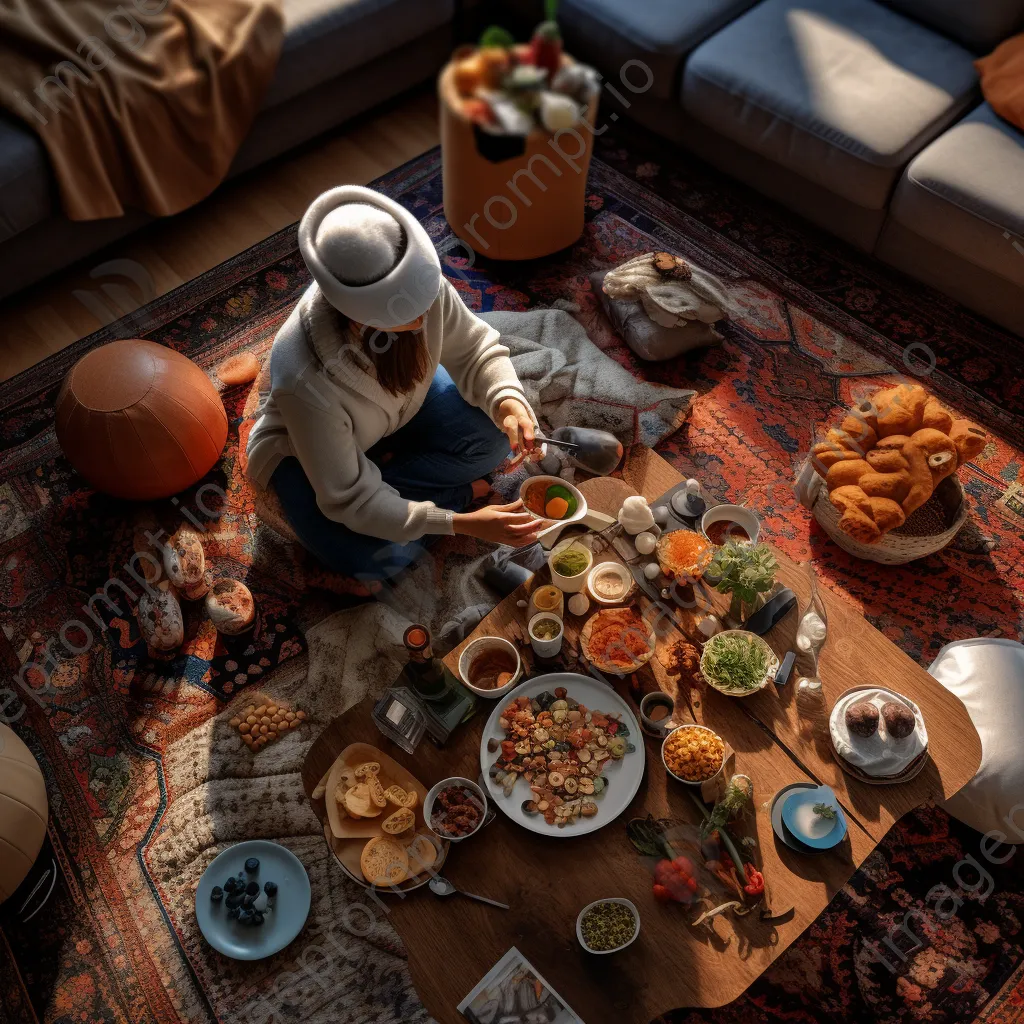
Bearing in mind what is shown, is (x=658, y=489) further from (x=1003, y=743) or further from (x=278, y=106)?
(x=278, y=106)

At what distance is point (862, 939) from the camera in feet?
6.45

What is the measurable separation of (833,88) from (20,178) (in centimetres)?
230

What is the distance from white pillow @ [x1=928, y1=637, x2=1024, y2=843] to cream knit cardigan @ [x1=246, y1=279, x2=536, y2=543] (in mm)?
1203

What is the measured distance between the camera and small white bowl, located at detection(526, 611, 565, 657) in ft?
5.92

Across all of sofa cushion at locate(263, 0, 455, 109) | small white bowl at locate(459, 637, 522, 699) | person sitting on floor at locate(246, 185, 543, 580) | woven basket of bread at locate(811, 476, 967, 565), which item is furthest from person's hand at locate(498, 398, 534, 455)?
sofa cushion at locate(263, 0, 455, 109)

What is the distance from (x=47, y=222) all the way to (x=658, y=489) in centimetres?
204

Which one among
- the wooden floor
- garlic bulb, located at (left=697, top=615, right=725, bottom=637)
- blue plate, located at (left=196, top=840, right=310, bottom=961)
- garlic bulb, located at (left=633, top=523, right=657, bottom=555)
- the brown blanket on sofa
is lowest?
blue plate, located at (left=196, top=840, right=310, bottom=961)

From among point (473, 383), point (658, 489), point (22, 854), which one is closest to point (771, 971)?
point (658, 489)

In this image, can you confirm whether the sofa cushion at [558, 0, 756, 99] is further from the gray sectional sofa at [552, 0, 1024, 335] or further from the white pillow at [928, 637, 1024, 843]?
the white pillow at [928, 637, 1024, 843]

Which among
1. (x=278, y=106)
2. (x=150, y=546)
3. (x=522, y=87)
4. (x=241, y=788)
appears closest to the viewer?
(x=522, y=87)

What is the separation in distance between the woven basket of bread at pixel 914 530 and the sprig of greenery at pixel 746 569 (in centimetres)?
57

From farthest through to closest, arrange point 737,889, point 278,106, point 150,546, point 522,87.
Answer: point 278,106 → point 150,546 → point 737,889 → point 522,87

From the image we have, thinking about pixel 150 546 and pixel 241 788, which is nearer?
pixel 241 788

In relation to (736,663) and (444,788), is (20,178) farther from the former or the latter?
(736,663)
